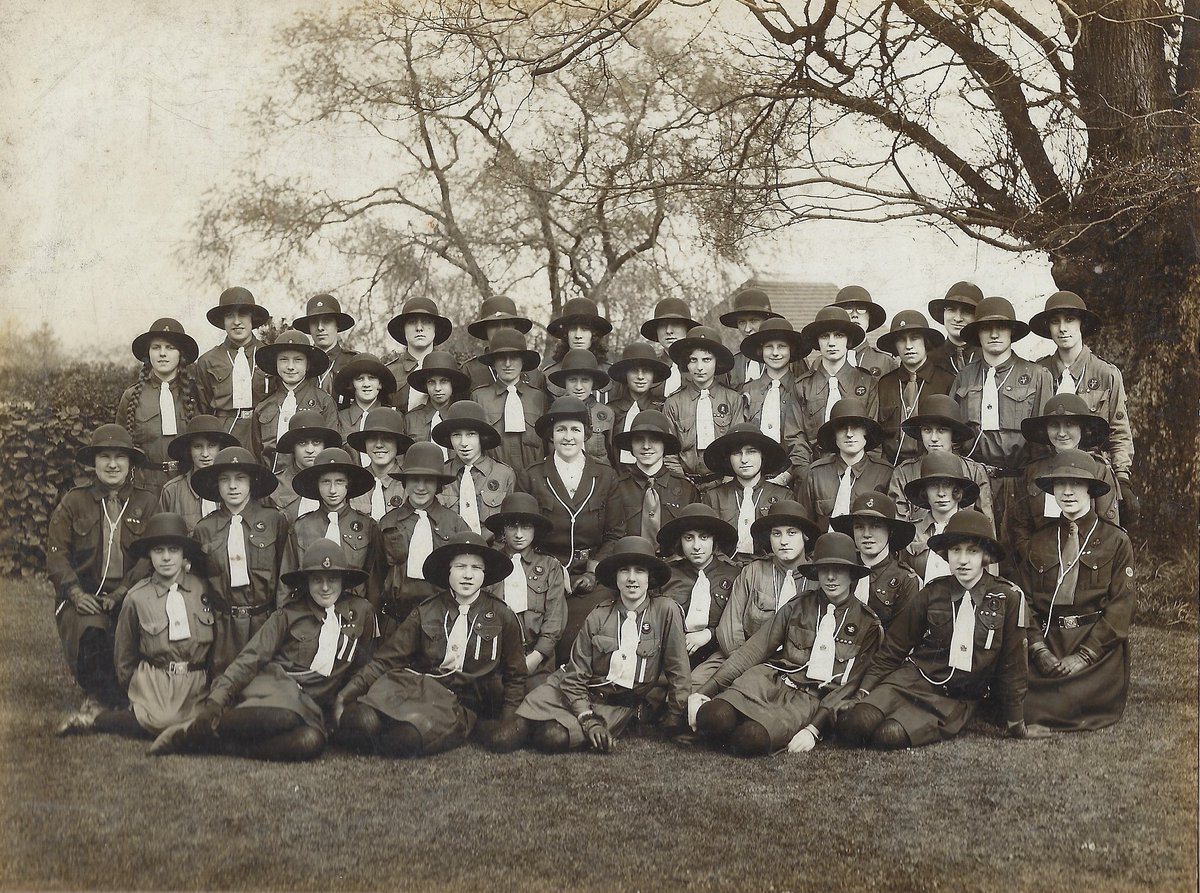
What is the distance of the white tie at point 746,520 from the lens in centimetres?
637

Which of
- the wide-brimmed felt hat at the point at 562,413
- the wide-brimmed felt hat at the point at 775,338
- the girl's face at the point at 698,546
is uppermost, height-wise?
the wide-brimmed felt hat at the point at 775,338

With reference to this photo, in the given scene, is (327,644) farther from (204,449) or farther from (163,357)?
(163,357)

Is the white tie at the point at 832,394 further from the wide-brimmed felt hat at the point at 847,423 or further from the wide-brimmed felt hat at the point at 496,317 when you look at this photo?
the wide-brimmed felt hat at the point at 496,317

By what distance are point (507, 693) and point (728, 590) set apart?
1.22 metres

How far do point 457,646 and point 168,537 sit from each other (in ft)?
5.16

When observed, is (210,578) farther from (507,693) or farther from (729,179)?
(729,179)

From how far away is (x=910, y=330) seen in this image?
6918mm

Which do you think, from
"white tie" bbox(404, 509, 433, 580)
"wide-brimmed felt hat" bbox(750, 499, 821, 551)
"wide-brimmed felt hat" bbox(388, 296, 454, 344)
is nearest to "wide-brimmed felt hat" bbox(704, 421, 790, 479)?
"wide-brimmed felt hat" bbox(750, 499, 821, 551)

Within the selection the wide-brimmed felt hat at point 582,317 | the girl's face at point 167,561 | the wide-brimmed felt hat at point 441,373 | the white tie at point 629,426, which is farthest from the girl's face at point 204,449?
the white tie at point 629,426

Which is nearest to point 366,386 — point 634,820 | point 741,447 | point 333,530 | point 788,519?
point 333,530

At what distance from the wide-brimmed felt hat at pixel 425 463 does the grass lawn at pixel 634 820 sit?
1.44 metres

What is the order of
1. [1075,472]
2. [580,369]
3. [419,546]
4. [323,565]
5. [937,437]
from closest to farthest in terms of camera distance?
[323,565]
[1075,472]
[419,546]
[937,437]
[580,369]

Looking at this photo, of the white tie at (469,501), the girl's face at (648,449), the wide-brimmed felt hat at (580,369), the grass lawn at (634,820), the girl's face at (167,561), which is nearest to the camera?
the grass lawn at (634,820)

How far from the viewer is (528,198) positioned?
7.50m
